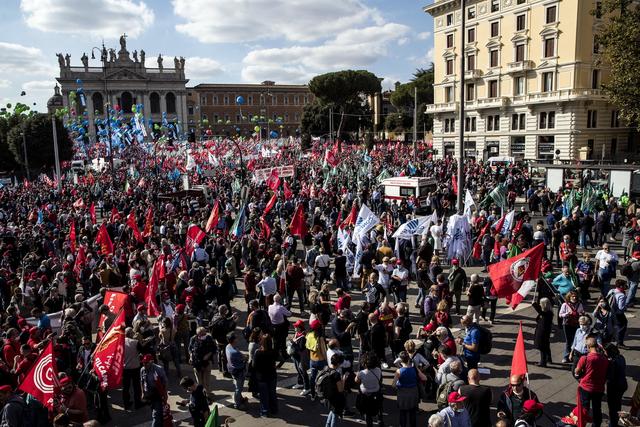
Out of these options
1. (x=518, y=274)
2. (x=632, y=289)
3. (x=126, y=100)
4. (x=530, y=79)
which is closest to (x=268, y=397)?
(x=518, y=274)

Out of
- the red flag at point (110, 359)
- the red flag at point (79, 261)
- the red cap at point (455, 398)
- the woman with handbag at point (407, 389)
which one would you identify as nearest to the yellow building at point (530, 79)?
the red flag at point (79, 261)

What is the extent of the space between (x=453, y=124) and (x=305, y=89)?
7522cm

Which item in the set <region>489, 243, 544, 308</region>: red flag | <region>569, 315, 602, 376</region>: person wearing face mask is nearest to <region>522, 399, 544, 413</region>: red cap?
<region>569, 315, 602, 376</region>: person wearing face mask

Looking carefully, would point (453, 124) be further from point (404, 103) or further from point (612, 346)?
point (612, 346)

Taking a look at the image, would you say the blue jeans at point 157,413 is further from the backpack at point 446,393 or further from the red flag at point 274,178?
the red flag at point 274,178

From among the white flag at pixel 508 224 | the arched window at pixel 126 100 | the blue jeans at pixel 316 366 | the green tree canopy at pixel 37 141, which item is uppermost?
the arched window at pixel 126 100

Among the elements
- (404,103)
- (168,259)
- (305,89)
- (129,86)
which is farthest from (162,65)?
(168,259)

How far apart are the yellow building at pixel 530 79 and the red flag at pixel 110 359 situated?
123ft

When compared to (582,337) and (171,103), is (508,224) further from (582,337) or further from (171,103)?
(171,103)

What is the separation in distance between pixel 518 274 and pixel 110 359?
6943 millimetres

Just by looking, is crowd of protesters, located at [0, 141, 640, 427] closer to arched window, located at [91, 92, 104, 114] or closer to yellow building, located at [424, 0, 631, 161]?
yellow building, located at [424, 0, 631, 161]

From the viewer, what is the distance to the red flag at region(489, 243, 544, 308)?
9.36 metres

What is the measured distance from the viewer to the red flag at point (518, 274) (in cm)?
936

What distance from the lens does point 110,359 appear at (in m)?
7.51
